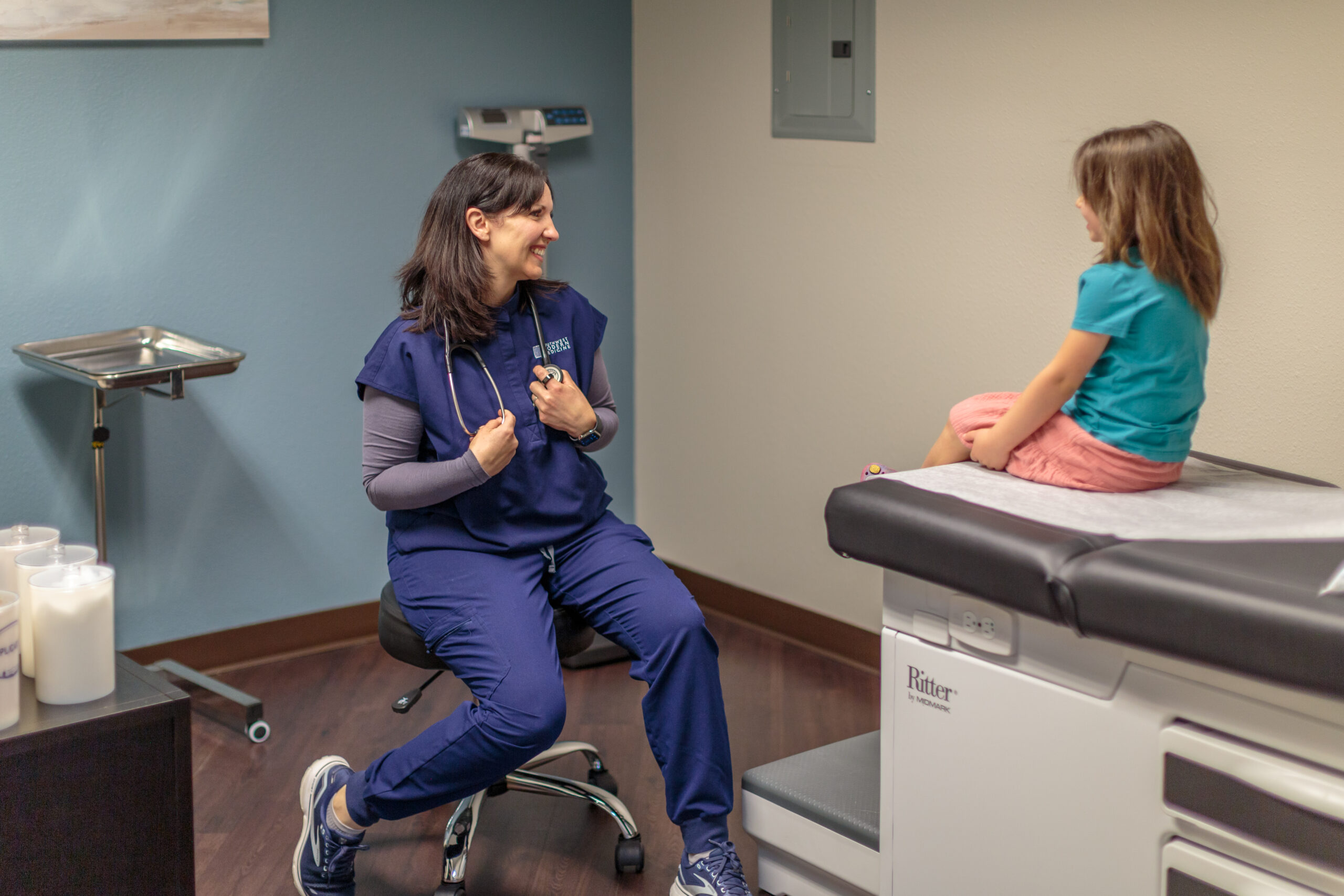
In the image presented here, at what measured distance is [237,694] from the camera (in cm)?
269

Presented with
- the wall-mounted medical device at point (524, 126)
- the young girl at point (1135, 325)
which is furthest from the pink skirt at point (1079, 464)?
the wall-mounted medical device at point (524, 126)

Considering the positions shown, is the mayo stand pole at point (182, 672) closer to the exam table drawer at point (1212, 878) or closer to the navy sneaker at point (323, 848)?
the navy sneaker at point (323, 848)

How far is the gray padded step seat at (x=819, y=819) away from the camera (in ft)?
5.97

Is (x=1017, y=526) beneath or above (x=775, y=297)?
beneath

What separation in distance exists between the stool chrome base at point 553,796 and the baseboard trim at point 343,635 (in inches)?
34.4

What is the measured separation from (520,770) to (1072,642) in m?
1.19

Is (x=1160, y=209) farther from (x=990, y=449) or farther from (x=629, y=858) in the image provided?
(x=629, y=858)

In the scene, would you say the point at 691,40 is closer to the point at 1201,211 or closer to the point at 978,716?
the point at 1201,211

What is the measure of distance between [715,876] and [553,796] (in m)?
0.59

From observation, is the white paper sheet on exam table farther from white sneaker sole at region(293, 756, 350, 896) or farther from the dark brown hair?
white sneaker sole at region(293, 756, 350, 896)

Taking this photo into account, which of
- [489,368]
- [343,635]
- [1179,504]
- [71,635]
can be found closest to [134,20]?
[489,368]

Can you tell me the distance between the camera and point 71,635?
146cm

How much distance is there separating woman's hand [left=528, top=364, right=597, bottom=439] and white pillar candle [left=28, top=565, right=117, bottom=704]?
2.41 ft

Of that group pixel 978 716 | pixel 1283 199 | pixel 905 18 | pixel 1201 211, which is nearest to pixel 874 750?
pixel 978 716
